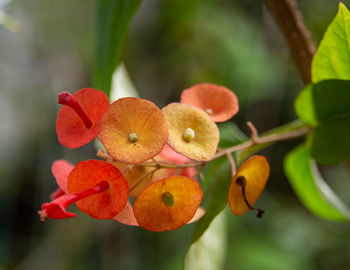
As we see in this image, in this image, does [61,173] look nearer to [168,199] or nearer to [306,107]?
[168,199]

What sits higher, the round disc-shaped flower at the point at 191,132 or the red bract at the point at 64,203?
the round disc-shaped flower at the point at 191,132

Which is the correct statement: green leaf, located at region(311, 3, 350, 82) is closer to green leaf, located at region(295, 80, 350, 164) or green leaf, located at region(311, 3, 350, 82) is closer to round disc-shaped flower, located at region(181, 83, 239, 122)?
green leaf, located at region(295, 80, 350, 164)

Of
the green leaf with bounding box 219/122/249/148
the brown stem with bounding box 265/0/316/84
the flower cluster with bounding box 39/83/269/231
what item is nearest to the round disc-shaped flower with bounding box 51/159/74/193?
the flower cluster with bounding box 39/83/269/231

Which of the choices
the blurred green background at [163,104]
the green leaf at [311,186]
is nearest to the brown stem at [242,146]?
the green leaf at [311,186]

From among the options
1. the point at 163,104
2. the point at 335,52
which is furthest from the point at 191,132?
the point at 163,104

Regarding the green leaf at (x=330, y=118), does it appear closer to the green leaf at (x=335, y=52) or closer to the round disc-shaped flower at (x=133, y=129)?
A: the green leaf at (x=335, y=52)

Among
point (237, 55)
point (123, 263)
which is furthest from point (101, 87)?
point (123, 263)
